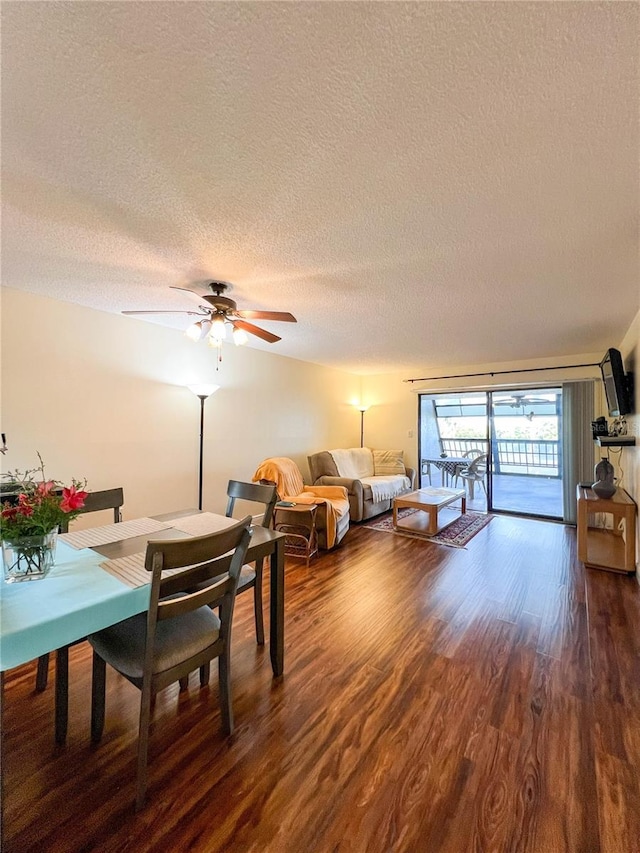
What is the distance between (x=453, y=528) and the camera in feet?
14.6

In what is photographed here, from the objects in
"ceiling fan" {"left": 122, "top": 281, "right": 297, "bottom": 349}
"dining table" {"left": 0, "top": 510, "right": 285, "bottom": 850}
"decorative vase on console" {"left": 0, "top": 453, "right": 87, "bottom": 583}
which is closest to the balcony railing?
"ceiling fan" {"left": 122, "top": 281, "right": 297, "bottom": 349}

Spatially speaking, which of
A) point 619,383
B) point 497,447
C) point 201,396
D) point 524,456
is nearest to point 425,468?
point 497,447

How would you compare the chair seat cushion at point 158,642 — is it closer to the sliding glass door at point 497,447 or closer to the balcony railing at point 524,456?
the sliding glass door at point 497,447

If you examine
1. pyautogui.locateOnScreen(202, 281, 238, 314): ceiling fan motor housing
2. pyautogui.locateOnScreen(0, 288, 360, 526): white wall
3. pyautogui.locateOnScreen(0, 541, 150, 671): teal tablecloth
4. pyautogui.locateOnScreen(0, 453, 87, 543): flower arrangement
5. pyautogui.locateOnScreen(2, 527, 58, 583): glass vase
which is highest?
pyautogui.locateOnScreen(202, 281, 238, 314): ceiling fan motor housing

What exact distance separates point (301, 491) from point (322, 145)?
3592mm

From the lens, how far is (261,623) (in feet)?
6.77

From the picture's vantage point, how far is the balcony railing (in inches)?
211

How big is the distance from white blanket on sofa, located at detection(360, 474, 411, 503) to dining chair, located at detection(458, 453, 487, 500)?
98cm

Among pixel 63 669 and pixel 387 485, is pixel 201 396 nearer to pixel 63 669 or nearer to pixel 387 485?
→ pixel 63 669

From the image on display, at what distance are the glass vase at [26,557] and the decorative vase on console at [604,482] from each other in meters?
4.23

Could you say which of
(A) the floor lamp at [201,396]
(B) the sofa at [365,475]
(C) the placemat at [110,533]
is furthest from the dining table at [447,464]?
(C) the placemat at [110,533]

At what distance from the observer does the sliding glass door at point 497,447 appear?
5.20 metres

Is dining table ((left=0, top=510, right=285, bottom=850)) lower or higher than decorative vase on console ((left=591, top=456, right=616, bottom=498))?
lower

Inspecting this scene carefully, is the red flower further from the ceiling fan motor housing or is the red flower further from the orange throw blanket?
the orange throw blanket
